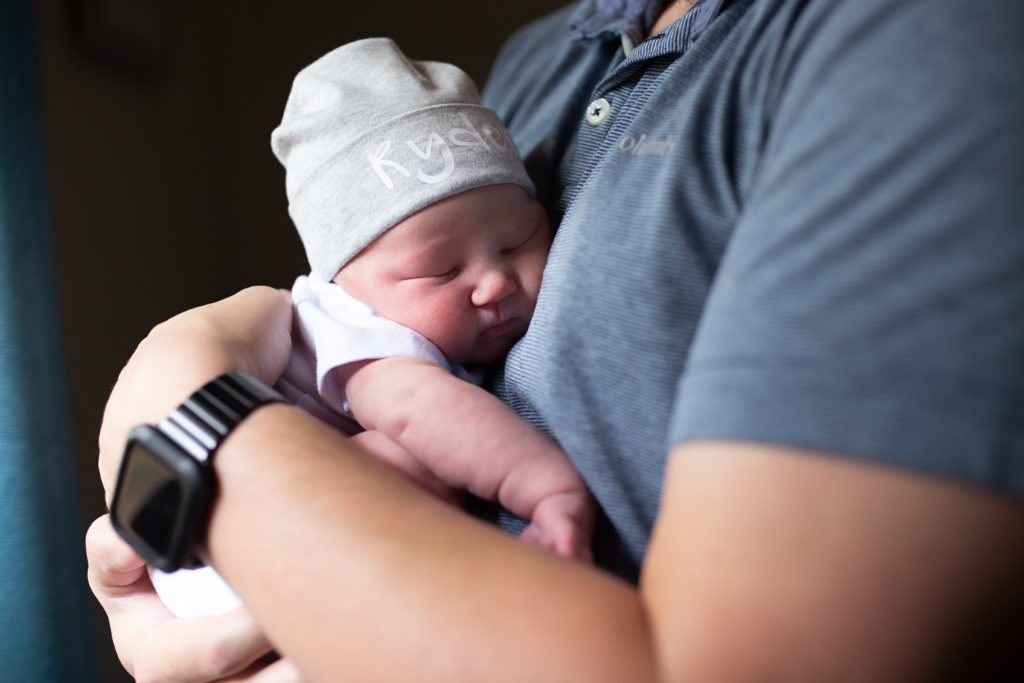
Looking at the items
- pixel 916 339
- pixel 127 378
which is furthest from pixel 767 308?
pixel 127 378

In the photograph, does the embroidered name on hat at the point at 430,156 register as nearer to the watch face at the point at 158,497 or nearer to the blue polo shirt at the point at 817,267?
the blue polo shirt at the point at 817,267

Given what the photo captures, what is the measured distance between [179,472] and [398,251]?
36 centimetres

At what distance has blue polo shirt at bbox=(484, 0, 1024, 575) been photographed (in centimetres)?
46

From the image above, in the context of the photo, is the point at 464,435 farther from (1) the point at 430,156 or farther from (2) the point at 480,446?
(1) the point at 430,156

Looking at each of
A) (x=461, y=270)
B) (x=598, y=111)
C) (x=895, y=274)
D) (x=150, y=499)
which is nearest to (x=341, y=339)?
(x=461, y=270)

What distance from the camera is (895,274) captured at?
47 centimetres

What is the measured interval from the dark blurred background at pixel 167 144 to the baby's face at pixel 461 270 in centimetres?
83

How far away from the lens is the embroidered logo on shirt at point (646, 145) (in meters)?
0.72

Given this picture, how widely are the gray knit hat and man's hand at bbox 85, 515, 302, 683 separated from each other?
0.39 meters

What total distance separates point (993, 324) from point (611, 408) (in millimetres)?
298

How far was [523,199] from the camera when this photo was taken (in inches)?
37.6

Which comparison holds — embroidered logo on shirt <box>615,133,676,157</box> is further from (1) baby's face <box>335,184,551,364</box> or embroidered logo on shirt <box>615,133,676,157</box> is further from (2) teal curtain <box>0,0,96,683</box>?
(2) teal curtain <box>0,0,96,683</box>

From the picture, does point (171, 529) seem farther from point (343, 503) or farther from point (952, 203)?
point (952, 203)

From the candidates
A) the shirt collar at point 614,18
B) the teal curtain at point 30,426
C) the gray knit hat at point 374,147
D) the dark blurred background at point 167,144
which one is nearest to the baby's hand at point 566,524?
the gray knit hat at point 374,147
